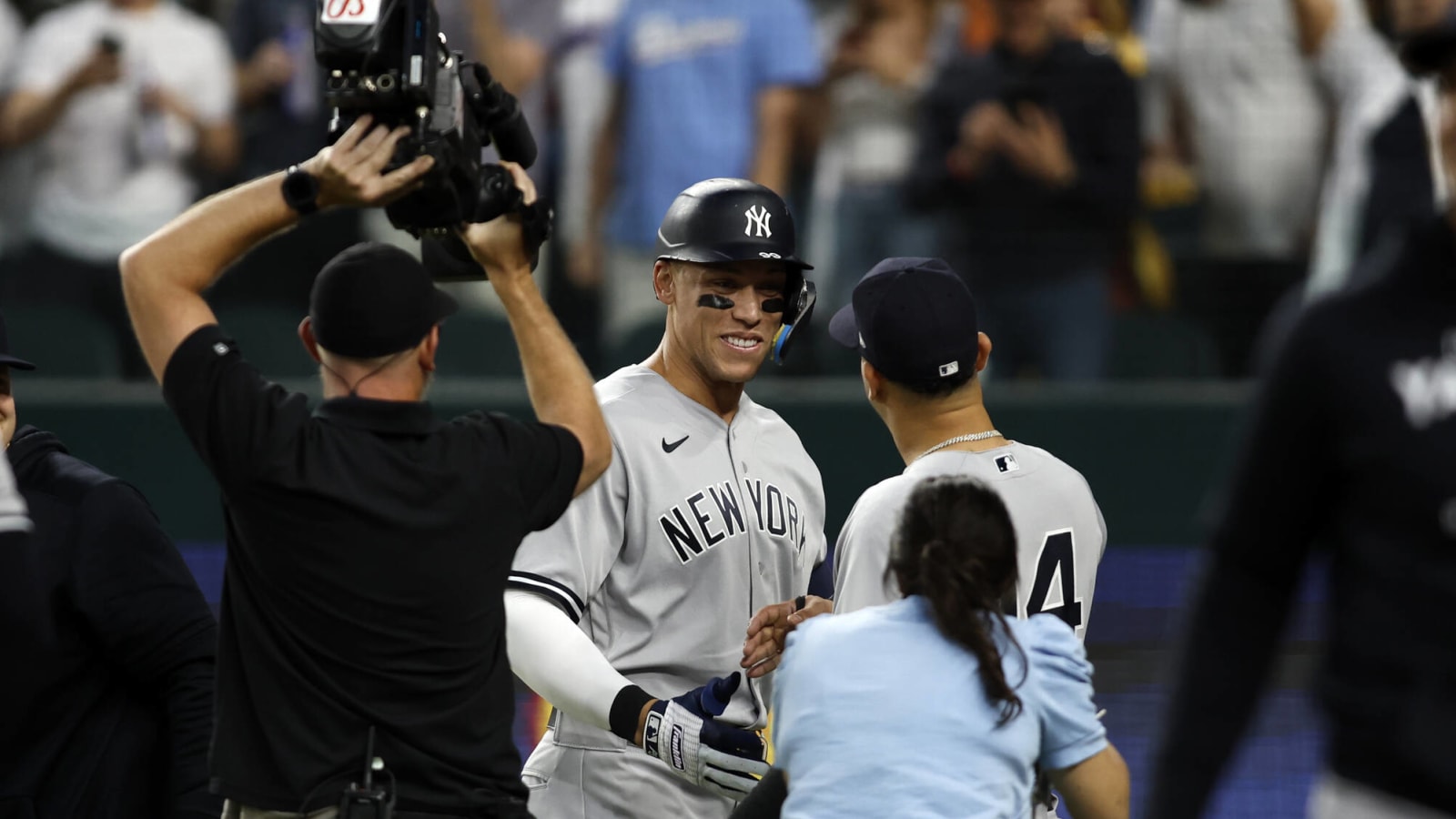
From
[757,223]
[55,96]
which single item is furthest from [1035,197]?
[757,223]

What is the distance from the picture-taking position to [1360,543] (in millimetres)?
2125

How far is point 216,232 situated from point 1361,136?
6.15 meters

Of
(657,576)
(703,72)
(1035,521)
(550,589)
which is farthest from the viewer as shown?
(703,72)

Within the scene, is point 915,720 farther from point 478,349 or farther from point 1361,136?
point 478,349

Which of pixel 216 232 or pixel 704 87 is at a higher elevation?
pixel 216 232

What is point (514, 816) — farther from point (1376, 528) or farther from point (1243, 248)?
point (1243, 248)

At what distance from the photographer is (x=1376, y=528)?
2.11 meters

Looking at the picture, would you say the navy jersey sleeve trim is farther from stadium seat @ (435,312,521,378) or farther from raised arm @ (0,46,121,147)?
raised arm @ (0,46,121,147)

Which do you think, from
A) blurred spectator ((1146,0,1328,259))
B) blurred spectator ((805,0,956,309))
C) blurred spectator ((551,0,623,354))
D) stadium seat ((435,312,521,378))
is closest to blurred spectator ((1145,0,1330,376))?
blurred spectator ((1146,0,1328,259))

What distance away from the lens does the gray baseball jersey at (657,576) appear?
3578mm

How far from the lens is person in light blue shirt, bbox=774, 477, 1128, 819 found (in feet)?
8.73

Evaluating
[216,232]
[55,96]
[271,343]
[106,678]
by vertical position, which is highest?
[216,232]

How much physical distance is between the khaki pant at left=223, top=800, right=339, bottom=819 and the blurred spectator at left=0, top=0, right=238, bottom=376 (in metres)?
5.98

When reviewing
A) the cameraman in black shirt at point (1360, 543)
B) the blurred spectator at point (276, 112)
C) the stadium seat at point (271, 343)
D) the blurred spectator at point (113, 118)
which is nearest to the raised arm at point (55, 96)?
the blurred spectator at point (113, 118)
